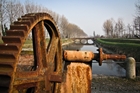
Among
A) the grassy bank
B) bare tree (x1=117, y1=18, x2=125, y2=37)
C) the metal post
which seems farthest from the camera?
bare tree (x1=117, y1=18, x2=125, y2=37)

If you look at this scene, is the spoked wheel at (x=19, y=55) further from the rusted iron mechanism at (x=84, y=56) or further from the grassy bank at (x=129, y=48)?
the grassy bank at (x=129, y=48)

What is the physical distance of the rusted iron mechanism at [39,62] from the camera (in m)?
2.16

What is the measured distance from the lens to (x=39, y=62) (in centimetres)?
294

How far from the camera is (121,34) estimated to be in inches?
2547

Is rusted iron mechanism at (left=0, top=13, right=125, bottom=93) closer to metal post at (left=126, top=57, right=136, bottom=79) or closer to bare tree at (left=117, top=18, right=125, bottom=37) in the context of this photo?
metal post at (left=126, top=57, right=136, bottom=79)

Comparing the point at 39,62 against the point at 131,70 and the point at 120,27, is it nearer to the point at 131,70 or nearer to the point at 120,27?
the point at 131,70

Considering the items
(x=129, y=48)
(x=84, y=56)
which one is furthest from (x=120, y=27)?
(x=84, y=56)

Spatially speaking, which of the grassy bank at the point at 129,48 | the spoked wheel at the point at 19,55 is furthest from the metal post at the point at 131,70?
the grassy bank at the point at 129,48

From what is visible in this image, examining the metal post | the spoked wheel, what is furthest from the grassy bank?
the spoked wheel

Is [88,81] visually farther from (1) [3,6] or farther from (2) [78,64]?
(1) [3,6]

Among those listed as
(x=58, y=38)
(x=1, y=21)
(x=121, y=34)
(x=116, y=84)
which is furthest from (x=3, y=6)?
(x=121, y=34)

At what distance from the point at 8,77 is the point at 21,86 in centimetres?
37

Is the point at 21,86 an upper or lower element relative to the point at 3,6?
lower

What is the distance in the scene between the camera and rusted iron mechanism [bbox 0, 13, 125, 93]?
85.0 inches
